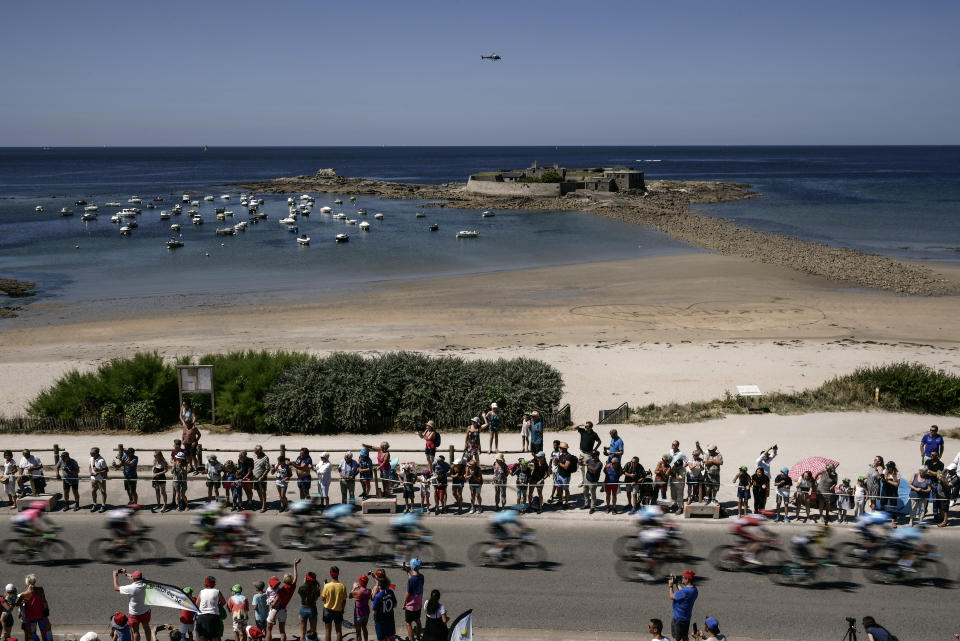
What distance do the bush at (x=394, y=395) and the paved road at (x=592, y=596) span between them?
23.7ft

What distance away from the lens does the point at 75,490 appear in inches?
594

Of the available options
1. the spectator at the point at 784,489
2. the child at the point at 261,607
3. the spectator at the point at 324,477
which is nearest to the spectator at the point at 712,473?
the spectator at the point at 784,489

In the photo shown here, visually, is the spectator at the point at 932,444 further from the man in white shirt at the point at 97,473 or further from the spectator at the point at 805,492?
the man in white shirt at the point at 97,473

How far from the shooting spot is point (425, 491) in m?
15.0

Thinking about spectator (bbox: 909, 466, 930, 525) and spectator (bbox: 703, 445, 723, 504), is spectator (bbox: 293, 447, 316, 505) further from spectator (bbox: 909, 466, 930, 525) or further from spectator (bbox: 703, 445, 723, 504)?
spectator (bbox: 909, 466, 930, 525)

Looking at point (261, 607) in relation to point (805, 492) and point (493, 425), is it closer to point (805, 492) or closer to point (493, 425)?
point (493, 425)

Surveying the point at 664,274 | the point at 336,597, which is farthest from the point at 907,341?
the point at 336,597

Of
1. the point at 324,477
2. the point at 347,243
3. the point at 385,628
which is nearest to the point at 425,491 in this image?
the point at 324,477

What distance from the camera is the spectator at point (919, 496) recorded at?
45.0 ft

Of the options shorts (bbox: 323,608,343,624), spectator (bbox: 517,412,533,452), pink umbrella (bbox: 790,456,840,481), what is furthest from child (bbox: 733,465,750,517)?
shorts (bbox: 323,608,343,624)

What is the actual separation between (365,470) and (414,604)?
15.8 feet

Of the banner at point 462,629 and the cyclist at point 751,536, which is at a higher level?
the banner at point 462,629

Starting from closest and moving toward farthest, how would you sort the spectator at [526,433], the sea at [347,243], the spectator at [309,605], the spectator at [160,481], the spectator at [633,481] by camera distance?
1. the spectator at [309,605]
2. the spectator at [633,481]
3. the spectator at [160,481]
4. the spectator at [526,433]
5. the sea at [347,243]

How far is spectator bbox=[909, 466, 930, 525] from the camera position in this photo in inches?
539
